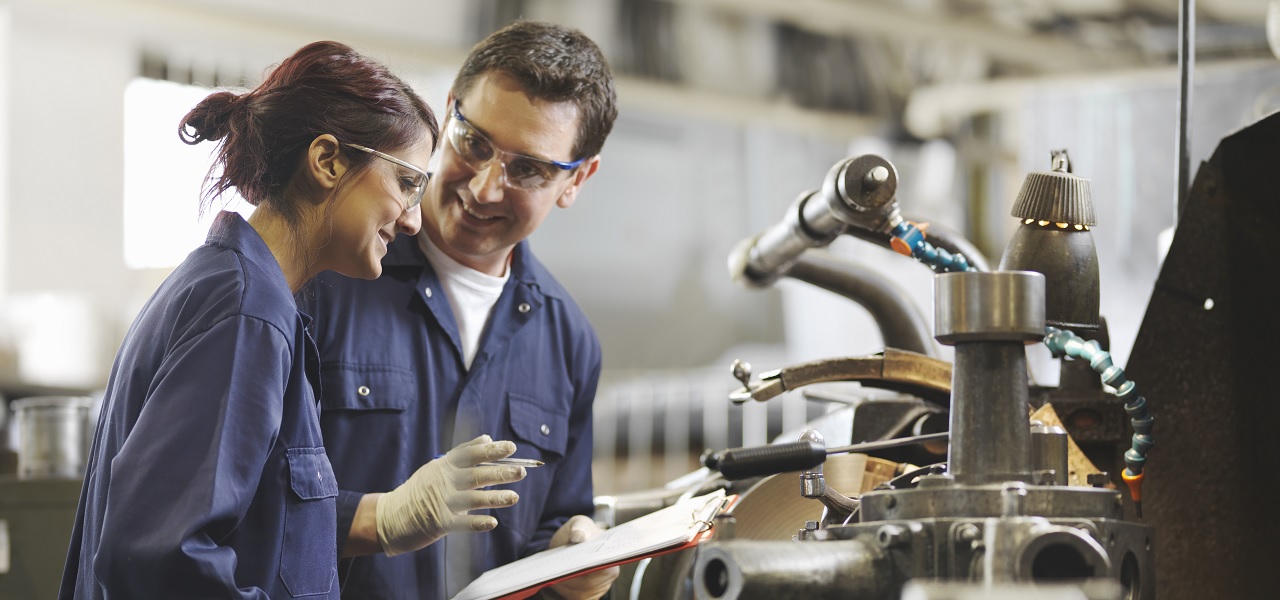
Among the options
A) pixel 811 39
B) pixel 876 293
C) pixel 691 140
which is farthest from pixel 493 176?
pixel 811 39

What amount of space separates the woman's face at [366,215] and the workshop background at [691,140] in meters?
1.89

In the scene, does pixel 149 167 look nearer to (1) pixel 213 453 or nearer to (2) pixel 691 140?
(2) pixel 691 140

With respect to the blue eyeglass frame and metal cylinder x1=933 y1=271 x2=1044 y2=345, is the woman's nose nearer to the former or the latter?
the blue eyeglass frame

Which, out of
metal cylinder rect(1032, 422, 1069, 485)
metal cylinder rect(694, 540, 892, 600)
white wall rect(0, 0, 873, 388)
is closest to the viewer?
metal cylinder rect(694, 540, 892, 600)

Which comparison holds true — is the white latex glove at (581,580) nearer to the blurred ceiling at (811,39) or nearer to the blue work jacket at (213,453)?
the blue work jacket at (213,453)

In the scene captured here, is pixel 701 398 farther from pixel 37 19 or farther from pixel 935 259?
pixel 935 259

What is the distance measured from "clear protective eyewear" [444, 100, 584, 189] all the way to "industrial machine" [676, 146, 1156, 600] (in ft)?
2.51

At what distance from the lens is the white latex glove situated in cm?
180

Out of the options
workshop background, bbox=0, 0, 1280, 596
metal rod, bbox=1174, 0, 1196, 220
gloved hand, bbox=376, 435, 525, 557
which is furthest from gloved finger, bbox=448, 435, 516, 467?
workshop background, bbox=0, 0, 1280, 596

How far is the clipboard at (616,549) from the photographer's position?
137 cm

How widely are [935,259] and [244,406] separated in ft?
2.37

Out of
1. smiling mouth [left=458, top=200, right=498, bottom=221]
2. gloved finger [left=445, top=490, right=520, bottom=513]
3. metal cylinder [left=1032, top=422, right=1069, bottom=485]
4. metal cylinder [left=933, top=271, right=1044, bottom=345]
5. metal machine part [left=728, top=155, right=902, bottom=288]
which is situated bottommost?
gloved finger [left=445, top=490, right=520, bottom=513]

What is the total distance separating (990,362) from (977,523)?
0.48 ft

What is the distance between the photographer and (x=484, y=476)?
1493 millimetres
